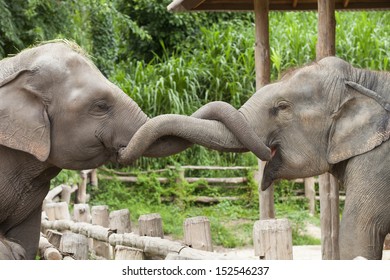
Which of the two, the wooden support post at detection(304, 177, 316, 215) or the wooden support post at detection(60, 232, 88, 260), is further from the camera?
the wooden support post at detection(304, 177, 316, 215)

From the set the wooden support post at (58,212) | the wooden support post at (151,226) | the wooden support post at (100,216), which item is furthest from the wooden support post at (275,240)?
the wooden support post at (58,212)

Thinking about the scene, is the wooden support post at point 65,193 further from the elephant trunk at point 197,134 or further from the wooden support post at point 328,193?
the elephant trunk at point 197,134

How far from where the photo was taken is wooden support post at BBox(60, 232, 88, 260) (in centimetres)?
660

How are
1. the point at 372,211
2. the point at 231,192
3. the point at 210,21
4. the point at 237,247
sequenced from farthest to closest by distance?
the point at 210,21
the point at 231,192
the point at 237,247
the point at 372,211

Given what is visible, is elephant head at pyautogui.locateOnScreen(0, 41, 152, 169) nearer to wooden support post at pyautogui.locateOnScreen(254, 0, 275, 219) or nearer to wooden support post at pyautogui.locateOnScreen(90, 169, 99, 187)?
wooden support post at pyautogui.locateOnScreen(254, 0, 275, 219)

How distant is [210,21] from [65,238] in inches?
520

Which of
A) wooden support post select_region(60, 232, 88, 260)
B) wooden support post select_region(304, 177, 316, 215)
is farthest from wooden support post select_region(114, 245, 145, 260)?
wooden support post select_region(304, 177, 316, 215)

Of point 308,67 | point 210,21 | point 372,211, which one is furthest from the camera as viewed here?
point 210,21

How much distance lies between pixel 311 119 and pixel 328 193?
A: 2.09m

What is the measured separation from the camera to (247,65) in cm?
1644

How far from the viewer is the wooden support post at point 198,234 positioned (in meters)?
6.71

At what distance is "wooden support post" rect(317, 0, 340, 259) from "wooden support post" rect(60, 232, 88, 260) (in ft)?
7.54
